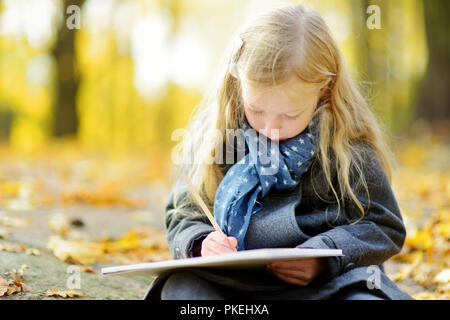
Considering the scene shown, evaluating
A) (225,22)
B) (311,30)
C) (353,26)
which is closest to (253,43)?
(311,30)

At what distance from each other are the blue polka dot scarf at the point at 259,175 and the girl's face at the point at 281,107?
0.12 feet

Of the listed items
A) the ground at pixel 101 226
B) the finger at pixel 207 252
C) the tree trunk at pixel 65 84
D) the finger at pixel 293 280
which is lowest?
the ground at pixel 101 226

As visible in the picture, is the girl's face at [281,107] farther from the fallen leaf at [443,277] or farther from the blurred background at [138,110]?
the fallen leaf at [443,277]

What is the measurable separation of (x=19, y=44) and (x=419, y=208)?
1603 centimetres

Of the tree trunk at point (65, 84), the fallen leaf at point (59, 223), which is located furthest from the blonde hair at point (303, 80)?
the tree trunk at point (65, 84)

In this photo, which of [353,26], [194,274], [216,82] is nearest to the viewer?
[194,274]

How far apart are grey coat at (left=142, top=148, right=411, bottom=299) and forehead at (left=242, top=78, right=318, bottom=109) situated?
268mm

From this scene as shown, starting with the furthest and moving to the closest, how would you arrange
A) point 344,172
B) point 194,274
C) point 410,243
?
point 410,243
point 344,172
point 194,274

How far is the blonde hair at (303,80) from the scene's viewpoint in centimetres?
180

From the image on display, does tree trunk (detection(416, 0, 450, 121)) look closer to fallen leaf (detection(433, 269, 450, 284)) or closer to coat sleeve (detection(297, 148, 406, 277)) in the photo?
fallen leaf (detection(433, 269, 450, 284))

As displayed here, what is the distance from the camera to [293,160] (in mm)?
1856

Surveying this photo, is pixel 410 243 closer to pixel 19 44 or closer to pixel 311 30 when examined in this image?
pixel 311 30

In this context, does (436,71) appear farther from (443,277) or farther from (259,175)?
(259,175)

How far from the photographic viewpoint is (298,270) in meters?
1.62
